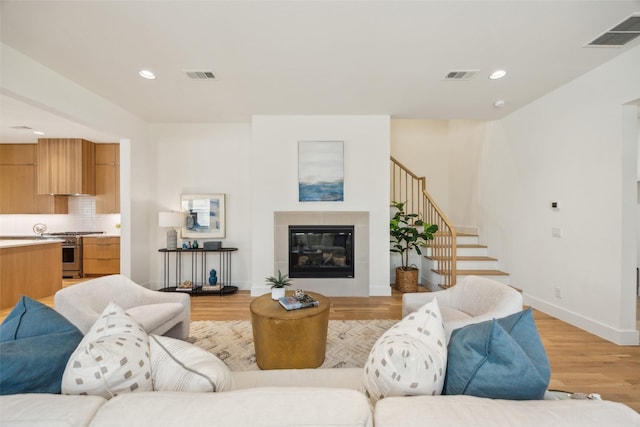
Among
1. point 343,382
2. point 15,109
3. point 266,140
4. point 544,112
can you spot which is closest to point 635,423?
point 343,382

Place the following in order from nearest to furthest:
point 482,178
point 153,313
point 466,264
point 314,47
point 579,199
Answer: point 153,313 → point 314,47 → point 579,199 → point 466,264 → point 482,178

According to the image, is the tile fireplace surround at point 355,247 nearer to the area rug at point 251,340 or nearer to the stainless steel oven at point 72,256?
the area rug at point 251,340

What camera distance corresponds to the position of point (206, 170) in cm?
505

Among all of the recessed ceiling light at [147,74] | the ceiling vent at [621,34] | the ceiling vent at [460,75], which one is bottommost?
the ceiling vent at [621,34]

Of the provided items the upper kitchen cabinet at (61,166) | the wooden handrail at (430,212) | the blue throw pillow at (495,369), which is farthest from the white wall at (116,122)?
the wooden handrail at (430,212)

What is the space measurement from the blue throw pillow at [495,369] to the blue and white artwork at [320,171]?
3652 mm

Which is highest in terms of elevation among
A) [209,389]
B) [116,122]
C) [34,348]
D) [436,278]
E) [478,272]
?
[116,122]

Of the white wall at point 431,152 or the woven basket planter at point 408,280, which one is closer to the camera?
the woven basket planter at point 408,280

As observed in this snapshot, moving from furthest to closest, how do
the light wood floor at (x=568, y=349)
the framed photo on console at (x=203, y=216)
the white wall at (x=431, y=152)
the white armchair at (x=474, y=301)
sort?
the white wall at (x=431, y=152), the framed photo on console at (x=203, y=216), the light wood floor at (x=568, y=349), the white armchair at (x=474, y=301)

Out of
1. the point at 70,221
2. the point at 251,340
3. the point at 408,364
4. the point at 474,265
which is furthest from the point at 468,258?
the point at 70,221

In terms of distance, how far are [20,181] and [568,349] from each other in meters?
9.23

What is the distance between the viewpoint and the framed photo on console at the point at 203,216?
16.3 ft

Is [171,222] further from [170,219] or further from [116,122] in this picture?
[116,122]

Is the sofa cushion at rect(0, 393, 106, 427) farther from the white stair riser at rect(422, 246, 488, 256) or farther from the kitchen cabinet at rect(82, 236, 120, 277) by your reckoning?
the kitchen cabinet at rect(82, 236, 120, 277)
